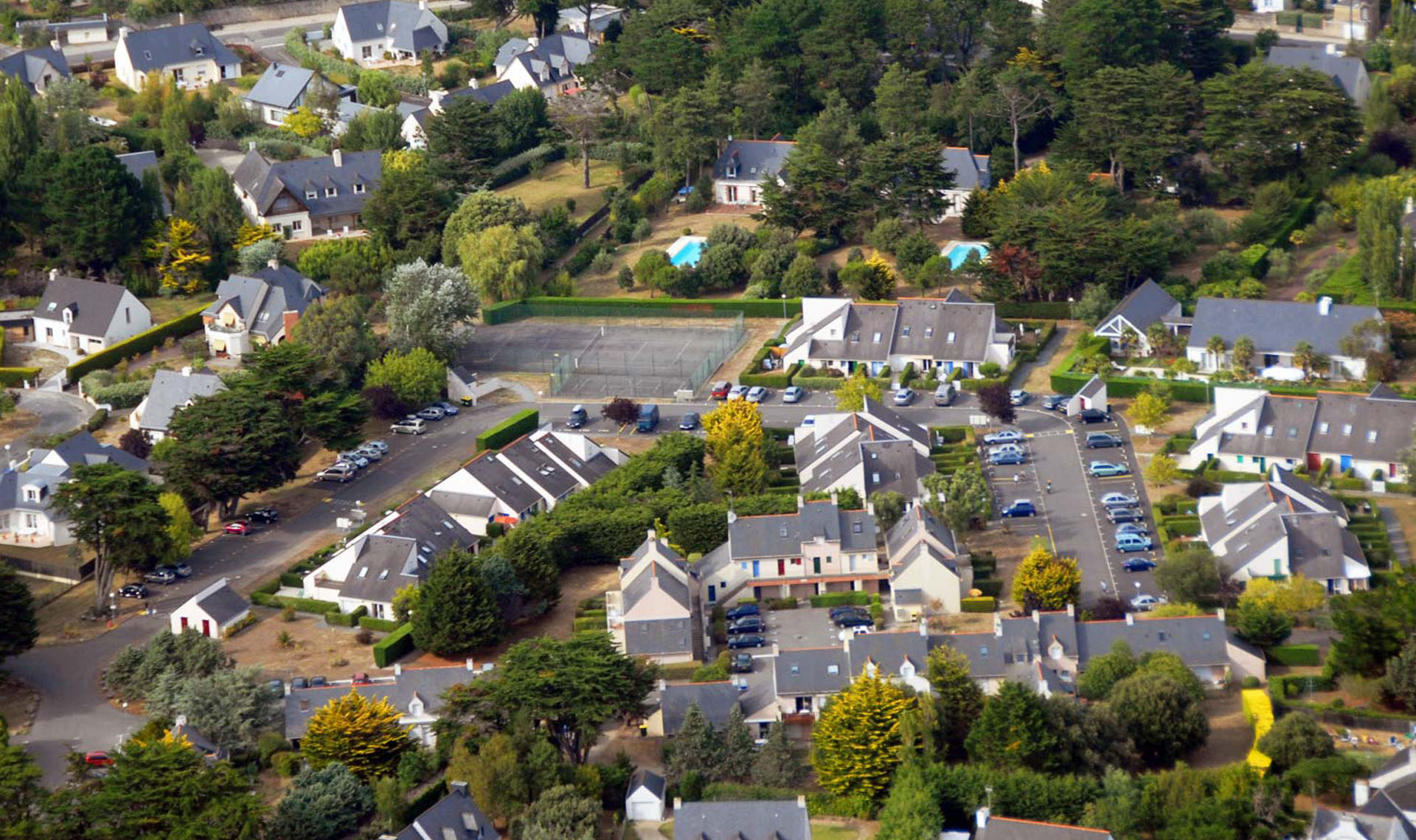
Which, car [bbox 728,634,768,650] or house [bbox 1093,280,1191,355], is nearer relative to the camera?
car [bbox 728,634,768,650]

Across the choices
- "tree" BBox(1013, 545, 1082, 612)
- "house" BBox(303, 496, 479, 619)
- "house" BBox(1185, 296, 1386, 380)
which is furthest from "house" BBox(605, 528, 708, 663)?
"house" BBox(1185, 296, 1386, 380)

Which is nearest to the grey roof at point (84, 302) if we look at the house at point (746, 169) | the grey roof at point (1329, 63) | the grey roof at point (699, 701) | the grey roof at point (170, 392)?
the grey roof at point (170, 392)

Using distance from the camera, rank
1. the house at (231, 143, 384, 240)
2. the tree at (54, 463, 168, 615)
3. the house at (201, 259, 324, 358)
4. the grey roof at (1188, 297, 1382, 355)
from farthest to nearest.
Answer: the house at (231, 143, 384, 240)
the house at (201, 259, 324, 358)
the grey roof at (1188, 297, 1382, 355)
the tree at (54, 463, 168, 615)

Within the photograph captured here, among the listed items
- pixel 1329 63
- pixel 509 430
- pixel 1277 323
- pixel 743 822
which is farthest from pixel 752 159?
pixel 743 822

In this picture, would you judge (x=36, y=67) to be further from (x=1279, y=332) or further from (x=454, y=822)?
(x=454, y=822)

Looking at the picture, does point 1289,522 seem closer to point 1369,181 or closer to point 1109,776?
point 1109,776

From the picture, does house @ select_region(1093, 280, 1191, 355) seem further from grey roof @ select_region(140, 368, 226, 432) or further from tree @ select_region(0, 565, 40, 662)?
tree @ select_region(0, 565, 40, 662)
